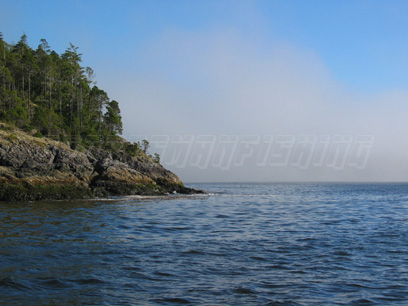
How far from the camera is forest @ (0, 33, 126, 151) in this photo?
63.3 meters

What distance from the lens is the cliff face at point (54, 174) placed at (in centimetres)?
4403

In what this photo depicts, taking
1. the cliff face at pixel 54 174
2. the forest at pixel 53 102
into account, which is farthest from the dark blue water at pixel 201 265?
the forest at pixel 53 102

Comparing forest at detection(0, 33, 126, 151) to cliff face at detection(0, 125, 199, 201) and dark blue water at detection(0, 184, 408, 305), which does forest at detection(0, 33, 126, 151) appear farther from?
dark blue water at detection(0, 184, 408, 305)

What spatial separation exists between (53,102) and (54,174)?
128 feet

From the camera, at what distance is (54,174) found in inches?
1912

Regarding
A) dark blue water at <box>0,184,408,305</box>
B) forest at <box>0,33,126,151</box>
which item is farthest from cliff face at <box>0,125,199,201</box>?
dark blue water at <box>0,184,408,305</box>

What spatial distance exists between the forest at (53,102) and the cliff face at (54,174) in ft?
21.9

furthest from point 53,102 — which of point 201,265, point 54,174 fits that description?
point 201,265

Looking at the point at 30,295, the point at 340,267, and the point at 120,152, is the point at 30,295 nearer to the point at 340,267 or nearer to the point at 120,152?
the point at 340,267

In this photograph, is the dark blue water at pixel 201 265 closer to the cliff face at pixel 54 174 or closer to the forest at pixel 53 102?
the cliff face at pixel 54 174

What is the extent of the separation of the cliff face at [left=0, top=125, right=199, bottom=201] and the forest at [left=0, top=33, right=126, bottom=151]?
669 cm

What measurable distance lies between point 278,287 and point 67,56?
108769 millimetres

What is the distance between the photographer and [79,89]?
8819 centimetres

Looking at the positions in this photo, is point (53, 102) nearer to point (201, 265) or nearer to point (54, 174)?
point (54, 174)
